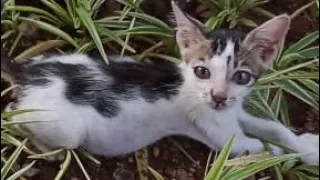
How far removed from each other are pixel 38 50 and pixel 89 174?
177 mm

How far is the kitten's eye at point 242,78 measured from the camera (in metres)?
0.90

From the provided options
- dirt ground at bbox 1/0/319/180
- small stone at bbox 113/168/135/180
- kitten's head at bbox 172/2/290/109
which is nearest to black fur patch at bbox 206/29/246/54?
kitten's head at bbox 172/2/290/109

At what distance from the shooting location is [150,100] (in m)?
0.96

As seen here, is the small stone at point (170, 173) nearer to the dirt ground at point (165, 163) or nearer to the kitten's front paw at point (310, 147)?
the dirt ground at point (165, 163)

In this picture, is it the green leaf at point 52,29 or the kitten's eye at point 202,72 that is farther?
the green leaf at point 52,29

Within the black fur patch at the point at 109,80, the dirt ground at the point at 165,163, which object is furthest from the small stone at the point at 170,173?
the black fur patch at the point at 109,80

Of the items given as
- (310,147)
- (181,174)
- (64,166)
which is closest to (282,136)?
(310,147)

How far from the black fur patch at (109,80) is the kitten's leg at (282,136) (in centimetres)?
10

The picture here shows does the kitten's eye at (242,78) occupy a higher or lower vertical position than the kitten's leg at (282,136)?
higher

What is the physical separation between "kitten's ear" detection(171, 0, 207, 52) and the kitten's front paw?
7.5 inches

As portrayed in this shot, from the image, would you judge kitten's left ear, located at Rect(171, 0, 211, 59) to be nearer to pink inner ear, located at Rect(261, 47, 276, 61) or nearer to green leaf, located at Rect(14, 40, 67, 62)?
pink inner ear, located at Rect(261, 47, 276, 61)

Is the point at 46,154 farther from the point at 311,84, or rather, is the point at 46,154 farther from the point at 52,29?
the point at 311,84

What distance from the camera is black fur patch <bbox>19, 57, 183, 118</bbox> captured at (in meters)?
0.95

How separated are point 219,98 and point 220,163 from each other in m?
0.09
